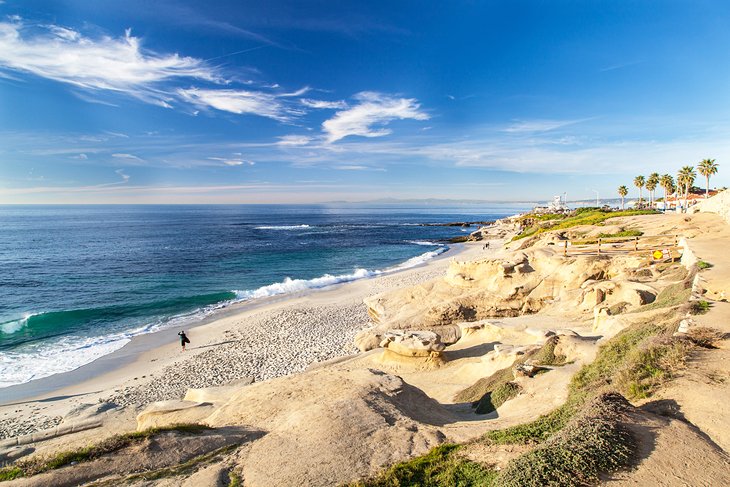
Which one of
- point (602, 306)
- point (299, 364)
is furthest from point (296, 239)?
point (602, 306)

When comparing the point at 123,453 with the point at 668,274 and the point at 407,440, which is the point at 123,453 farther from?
the point at 668,274

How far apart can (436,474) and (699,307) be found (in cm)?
1015

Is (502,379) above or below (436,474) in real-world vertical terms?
below

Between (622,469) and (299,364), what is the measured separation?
18510 millimetres

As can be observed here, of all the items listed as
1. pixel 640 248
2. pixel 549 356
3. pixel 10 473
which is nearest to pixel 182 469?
pixel 10 473

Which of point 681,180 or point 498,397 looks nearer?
point 498,397

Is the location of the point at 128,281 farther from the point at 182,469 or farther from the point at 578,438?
the point at 578,438

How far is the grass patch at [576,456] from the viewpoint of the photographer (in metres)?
5.64

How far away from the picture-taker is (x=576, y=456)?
5941mm

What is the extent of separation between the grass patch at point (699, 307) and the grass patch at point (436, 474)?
9.09 meters

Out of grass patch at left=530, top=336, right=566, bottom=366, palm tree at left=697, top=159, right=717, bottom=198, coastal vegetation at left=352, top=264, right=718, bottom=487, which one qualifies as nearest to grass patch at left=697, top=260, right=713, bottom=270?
coastal vegetation at left=352, top=264, right=718, bottom=487

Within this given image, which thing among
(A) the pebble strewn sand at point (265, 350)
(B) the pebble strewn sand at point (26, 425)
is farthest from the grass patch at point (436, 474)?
(B) the pebble strewn sand at point (26, 425)

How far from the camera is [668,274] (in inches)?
781

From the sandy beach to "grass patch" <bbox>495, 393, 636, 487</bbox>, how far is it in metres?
12.9
